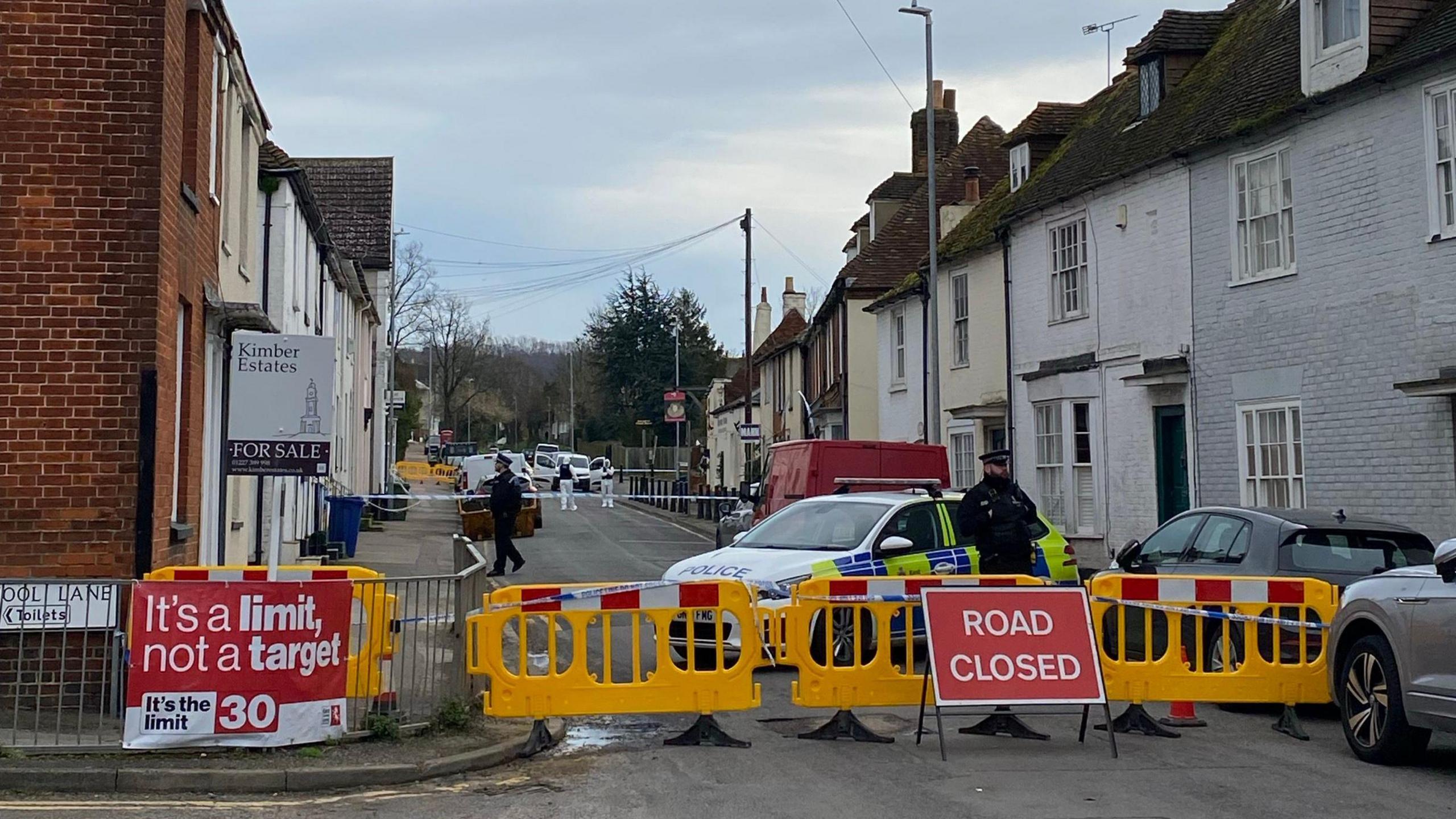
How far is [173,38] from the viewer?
10758mm

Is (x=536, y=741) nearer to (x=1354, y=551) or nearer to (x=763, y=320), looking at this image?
(x=1354, y=551)

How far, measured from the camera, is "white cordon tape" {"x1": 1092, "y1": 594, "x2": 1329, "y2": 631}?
32.1 ft

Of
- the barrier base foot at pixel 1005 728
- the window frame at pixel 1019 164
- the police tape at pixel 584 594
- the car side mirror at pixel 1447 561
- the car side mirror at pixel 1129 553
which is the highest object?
the window frame at pixel 1019 164

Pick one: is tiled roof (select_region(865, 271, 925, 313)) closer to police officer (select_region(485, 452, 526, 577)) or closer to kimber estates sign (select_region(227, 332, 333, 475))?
police officer (select_region(485, 452, 526, 577))

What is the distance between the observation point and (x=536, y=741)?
9.09 meters

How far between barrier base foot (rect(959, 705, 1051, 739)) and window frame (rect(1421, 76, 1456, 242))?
8101 mm

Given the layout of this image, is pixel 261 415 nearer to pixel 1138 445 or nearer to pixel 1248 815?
pixel 1248 815

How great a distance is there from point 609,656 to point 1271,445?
36.5 feet

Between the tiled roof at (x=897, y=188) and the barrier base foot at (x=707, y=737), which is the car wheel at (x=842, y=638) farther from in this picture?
the tiled roof at (x=897, y=188)

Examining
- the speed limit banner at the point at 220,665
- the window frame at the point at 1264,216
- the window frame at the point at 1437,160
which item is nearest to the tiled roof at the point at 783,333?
the window frame at the point at 1264,216

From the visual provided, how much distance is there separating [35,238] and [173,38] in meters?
1.89

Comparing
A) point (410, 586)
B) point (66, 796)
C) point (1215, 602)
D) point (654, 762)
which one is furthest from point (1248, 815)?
point (66, 796)

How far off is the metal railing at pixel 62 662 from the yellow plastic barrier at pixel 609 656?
2290 millimetres

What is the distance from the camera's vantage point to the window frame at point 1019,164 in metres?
26.9
